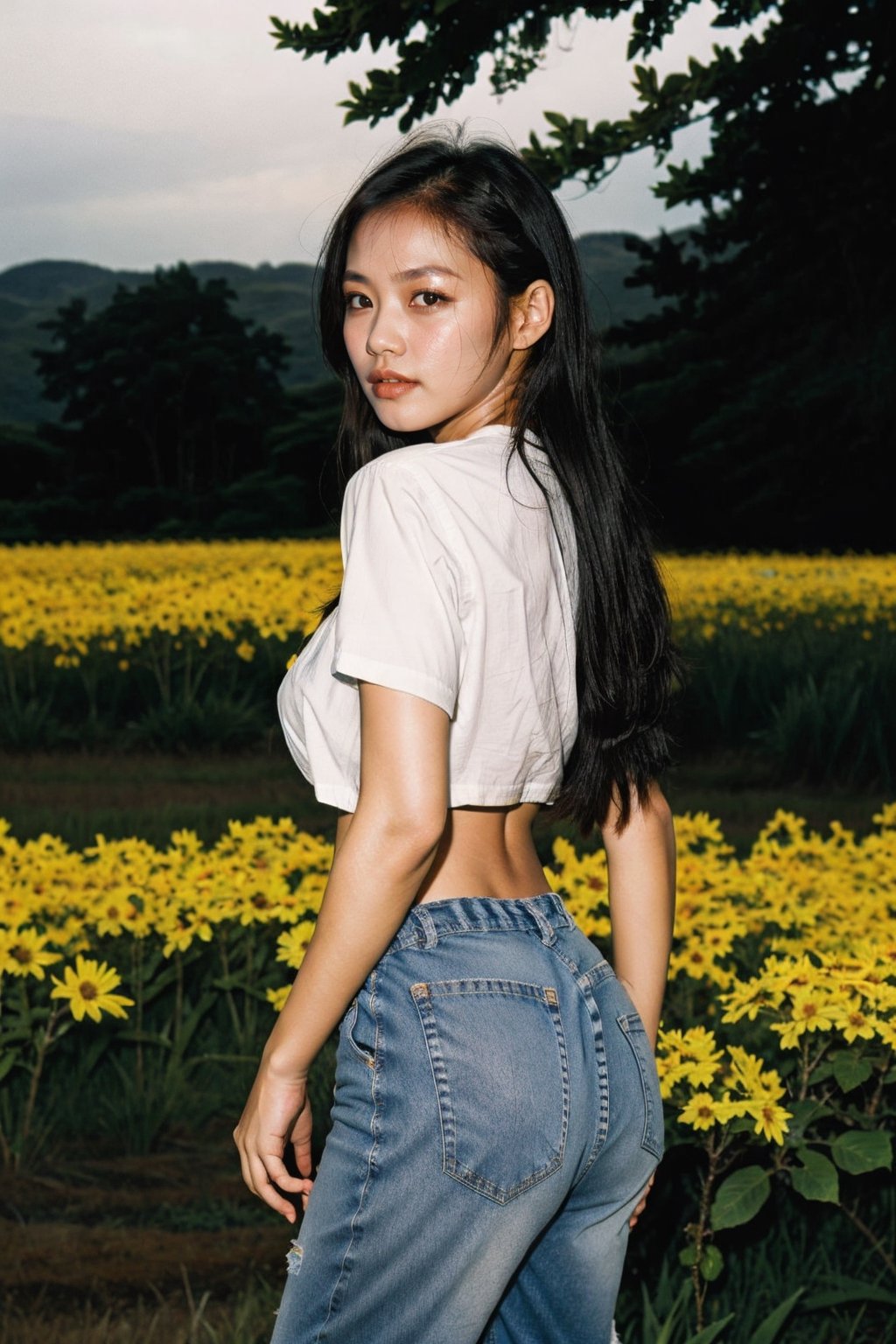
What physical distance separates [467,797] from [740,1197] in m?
1.31

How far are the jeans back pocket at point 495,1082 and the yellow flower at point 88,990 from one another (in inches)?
65.4

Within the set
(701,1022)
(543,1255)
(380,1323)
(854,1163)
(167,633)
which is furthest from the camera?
(167,633)

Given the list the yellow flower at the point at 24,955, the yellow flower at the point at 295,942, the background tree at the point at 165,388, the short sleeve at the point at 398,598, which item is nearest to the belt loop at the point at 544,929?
the short sleeve at the point at 398,598

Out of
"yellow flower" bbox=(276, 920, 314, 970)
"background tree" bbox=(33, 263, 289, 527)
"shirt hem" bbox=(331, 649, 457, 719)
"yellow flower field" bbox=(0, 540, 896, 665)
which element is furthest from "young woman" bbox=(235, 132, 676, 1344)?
"background tree" bbox=(33, 263, 289, 527)

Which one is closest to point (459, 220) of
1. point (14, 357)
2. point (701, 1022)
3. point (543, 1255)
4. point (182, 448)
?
point (543, 1255)

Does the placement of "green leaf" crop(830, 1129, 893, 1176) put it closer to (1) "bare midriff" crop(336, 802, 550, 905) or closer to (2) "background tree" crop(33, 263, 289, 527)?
(1) "bare midriff" crop(336, 802, 550, 905)

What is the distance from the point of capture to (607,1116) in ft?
4.61

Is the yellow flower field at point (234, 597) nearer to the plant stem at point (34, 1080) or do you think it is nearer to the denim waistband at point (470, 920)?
the plant stem at point (34, 1080)

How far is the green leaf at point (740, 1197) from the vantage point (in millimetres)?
2338

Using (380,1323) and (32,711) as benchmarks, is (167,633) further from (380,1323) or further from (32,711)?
(380,1323)

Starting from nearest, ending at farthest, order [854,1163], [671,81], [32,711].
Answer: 1. [854,1163]
2. [671,81]
3. [32,711]

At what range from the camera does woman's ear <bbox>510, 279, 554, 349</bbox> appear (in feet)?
5.17

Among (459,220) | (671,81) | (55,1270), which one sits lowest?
(55,1270)

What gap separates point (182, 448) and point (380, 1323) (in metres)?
28.2
